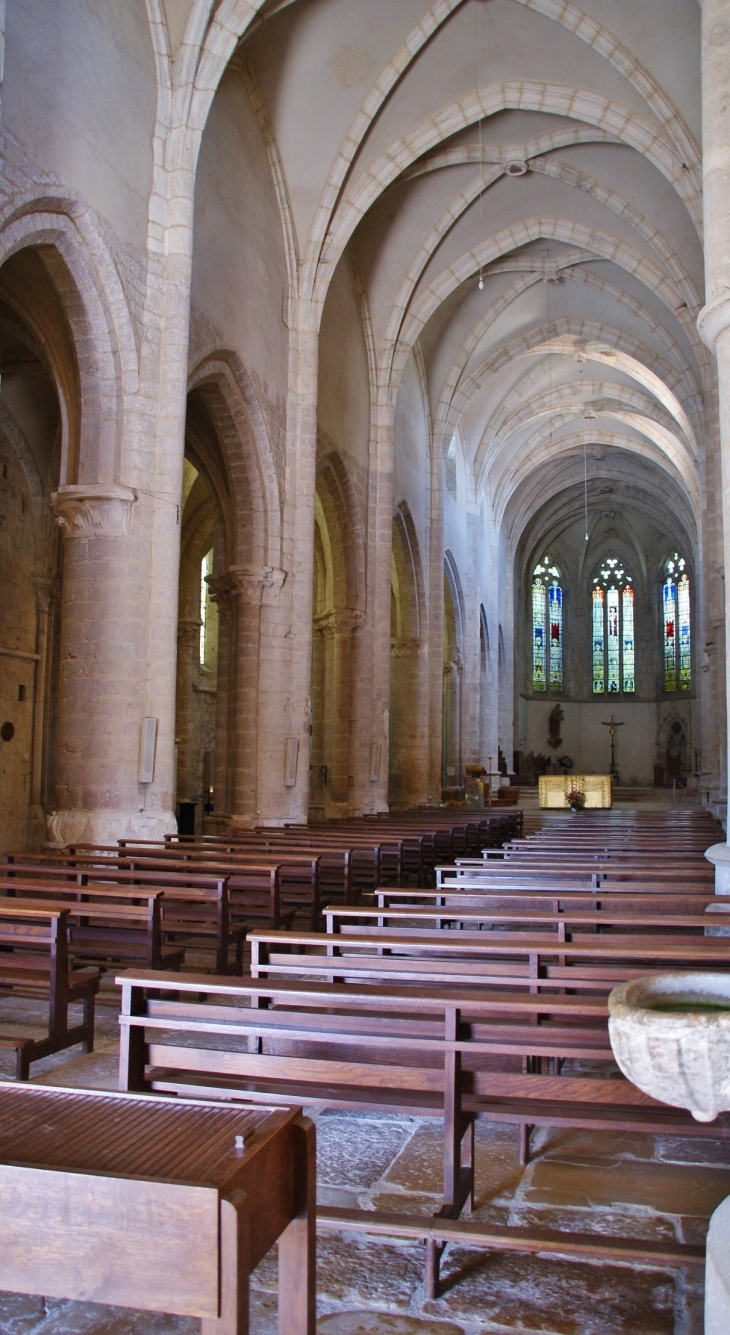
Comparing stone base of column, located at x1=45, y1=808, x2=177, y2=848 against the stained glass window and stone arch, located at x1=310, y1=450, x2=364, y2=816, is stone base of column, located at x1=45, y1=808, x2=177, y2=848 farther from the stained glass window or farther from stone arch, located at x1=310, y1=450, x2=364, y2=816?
the stained glass window

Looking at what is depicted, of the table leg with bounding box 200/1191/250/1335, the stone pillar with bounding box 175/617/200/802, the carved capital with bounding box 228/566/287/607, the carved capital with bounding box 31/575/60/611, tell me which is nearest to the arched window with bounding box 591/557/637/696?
the stone pillar with bounding box 175/617/200/802

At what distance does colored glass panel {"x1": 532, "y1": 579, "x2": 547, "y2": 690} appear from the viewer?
4791cm

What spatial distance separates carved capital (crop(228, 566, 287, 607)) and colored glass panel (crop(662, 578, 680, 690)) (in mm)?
33696

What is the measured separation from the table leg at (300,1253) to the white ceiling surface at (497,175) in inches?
605

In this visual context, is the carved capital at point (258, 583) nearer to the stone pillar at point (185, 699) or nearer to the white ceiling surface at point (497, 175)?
the white ceiling surface at point (497, 175)

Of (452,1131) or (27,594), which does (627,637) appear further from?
(452,1131)

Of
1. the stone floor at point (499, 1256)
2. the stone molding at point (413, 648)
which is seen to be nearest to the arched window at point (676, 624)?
the stone molding at point (413, 648)

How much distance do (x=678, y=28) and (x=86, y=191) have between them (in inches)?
378

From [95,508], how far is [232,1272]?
10.2 metres

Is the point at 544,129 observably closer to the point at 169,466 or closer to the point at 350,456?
the point at 350,456

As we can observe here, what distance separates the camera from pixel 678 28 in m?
15.0

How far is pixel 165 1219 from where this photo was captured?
157 centimetres

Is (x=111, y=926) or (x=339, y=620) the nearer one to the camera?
(x=111, y=926)

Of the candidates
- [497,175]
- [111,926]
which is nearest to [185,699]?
[497,175]
